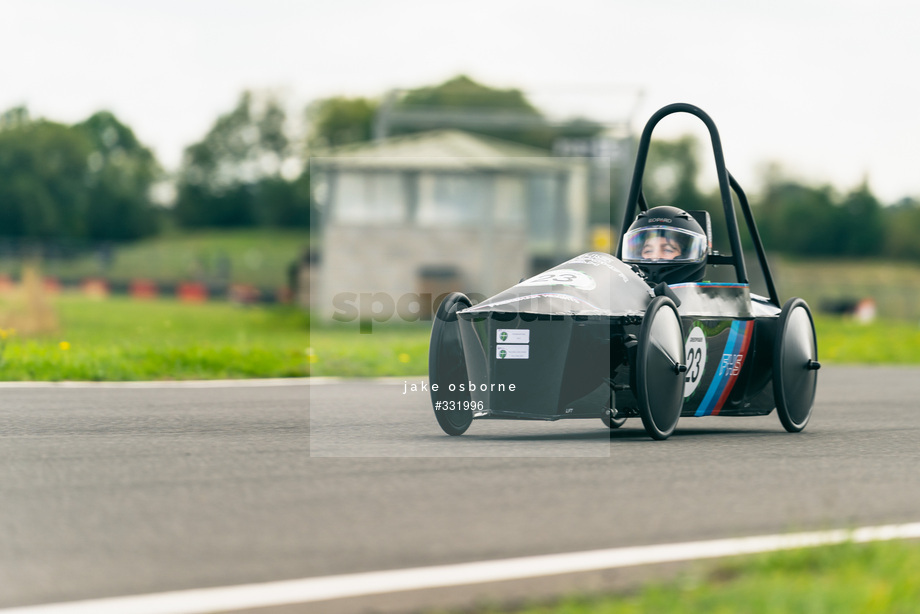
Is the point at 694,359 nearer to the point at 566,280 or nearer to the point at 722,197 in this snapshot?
the point at 566,280

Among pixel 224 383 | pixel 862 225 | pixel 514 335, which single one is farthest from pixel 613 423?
pixel 862 225

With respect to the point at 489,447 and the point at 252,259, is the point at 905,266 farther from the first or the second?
the point at 489,447

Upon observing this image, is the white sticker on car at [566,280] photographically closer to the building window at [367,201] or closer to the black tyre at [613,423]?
the black tyre at [613,423]

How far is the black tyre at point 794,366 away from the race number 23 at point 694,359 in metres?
0.75

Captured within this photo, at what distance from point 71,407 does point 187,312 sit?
3527 centimetres

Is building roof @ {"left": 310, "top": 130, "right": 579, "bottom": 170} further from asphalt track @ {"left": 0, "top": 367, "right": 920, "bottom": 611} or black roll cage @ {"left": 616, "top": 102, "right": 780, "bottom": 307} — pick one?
asphalt track @ {"left": 0, "top": 367, "right": 920, "bottom": 611}

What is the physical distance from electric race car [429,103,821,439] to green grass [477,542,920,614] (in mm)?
3143

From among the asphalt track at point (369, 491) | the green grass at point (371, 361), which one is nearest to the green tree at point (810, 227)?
the green grass at point (371, 361)

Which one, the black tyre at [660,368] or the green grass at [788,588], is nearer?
the green grass at [788,588]

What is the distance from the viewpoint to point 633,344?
7641mm

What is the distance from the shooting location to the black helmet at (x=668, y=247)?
29.6 feet

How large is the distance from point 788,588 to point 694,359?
14.7ft

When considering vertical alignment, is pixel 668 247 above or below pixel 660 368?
above

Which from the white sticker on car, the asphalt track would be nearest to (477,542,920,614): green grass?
the asphalt track
